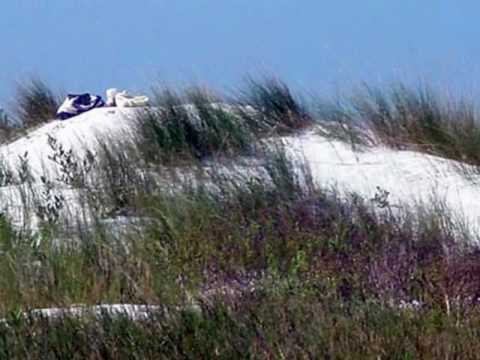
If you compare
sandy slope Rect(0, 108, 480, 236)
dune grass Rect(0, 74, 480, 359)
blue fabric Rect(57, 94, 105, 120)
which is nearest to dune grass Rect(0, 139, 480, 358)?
dune grass Rect(0, 74, 480, 359)

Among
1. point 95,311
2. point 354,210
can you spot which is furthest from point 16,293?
point 354,210

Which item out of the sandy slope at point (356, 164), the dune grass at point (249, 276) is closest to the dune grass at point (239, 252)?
the dune grass at point (249, 276)

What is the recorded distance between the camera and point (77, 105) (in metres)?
13.5

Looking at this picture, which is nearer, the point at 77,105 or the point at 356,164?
the point at 356,164

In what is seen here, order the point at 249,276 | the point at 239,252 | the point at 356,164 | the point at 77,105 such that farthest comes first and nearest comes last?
the point at 77,105 < the point at 356,164 < the point at 239,252 < the point at 249,276

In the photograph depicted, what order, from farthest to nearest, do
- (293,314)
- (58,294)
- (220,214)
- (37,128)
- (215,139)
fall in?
(37,128), (215,139), (220,214), (58,294), (293,314)

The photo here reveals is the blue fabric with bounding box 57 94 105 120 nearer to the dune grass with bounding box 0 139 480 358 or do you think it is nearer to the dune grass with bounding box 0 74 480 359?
the dune grass with bounding box 0 74 480 359

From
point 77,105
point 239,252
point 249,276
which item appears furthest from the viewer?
point 77,105

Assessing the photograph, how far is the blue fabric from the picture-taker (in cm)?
1341

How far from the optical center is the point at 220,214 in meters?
8.41

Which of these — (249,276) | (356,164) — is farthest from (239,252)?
(356,164)

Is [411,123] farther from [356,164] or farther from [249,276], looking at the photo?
[249,276]

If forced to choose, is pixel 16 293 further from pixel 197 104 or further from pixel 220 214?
pixel 197 104

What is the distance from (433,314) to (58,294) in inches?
75.1
